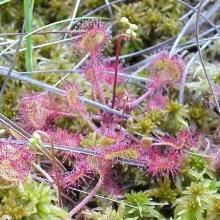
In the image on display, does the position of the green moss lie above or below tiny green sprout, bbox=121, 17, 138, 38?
below

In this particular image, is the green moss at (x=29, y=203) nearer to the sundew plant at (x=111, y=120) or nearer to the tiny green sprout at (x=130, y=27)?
the sundew plant at (x=111, y=120)

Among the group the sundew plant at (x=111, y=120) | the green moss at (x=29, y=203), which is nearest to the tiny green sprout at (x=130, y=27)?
the sundew plant at (x=111, y=120)

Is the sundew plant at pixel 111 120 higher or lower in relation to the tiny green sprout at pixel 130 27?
lower

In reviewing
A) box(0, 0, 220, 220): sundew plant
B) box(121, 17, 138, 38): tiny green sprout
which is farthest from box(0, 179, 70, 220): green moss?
box(121, 17, 138, 38): tiny green sprout

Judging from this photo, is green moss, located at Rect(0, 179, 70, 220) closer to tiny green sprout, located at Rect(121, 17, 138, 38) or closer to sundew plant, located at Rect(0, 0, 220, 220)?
sundew plant, located at Rect(0, 0, 220, 220)

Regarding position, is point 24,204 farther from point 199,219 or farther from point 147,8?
point 147,8

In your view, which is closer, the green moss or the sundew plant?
the green moss

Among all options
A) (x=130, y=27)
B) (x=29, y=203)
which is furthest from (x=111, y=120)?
A: (x=29, y=203)

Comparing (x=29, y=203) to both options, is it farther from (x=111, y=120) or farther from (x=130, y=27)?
(x=130, y=27)
